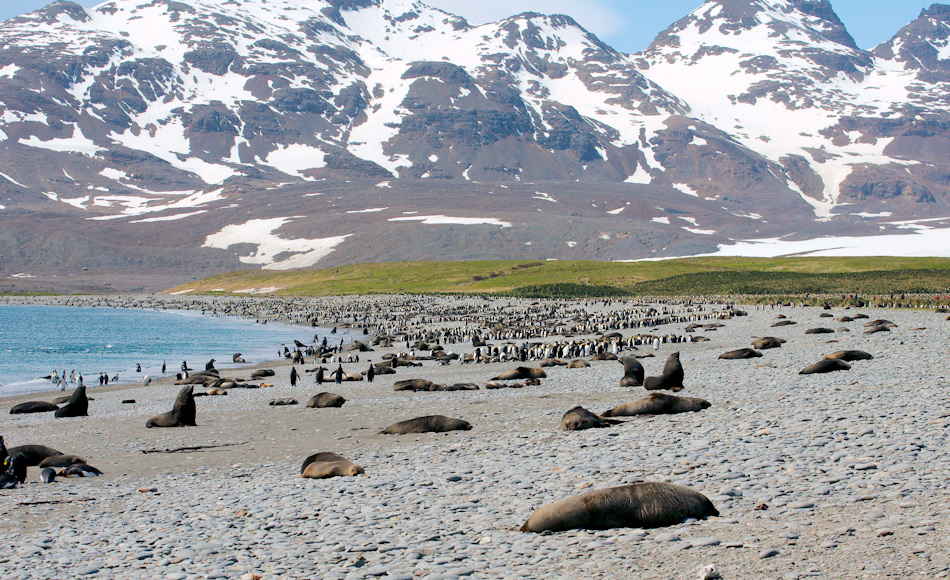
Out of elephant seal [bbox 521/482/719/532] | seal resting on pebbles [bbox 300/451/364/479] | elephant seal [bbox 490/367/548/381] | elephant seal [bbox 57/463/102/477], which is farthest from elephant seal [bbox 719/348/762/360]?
elephant seal [bbox 57/463/102/477]

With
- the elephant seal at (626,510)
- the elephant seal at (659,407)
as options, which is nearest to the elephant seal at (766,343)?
the elephant seal at (659,407)

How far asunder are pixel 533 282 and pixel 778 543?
9676cm

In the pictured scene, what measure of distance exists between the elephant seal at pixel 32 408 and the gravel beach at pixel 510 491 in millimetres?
4482

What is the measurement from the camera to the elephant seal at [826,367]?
19797mm

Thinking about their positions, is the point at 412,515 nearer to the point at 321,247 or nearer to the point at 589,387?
the point at 589,387

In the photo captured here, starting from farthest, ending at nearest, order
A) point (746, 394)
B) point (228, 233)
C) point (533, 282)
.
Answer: point (228, 233) → point (533, 282) → point (746, 394)

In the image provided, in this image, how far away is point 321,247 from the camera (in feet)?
586

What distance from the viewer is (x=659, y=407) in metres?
14.9

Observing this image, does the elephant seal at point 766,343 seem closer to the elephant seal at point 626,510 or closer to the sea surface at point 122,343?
the elephant seal at point 626,510

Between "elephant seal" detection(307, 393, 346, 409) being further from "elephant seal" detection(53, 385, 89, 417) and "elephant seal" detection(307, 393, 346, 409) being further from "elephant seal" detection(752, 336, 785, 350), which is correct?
"elephant seal" detection(752, 336, 785, 350)

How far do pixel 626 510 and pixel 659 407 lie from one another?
739 cm

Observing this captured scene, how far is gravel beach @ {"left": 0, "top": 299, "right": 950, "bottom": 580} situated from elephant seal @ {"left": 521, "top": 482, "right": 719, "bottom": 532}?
14 cm

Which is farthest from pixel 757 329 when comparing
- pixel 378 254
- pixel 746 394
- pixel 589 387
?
pixel 378 254

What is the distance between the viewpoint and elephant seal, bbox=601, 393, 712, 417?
48.8 feet
